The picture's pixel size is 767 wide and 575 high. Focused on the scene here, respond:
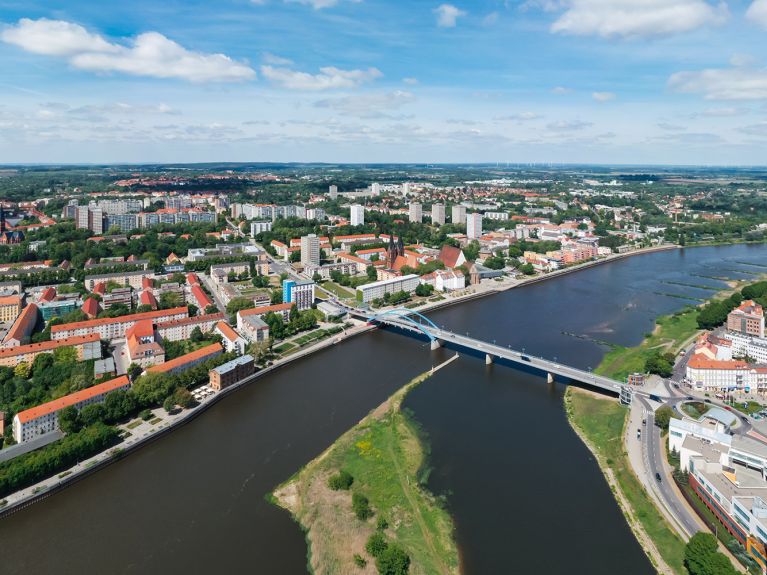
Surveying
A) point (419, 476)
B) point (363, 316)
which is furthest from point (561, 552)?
point (363, 316)

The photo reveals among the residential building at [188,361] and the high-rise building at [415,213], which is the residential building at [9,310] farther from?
the high-rise building at [415,213]

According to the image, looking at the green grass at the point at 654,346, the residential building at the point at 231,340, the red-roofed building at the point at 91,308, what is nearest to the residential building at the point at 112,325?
the red-roofed building at the point at 91,308

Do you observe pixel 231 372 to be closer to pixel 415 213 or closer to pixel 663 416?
pixel 663 416

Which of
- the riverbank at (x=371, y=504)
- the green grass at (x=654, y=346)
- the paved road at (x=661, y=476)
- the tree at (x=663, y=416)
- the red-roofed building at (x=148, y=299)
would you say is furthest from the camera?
the red-roofed building at (x=148, y=299)

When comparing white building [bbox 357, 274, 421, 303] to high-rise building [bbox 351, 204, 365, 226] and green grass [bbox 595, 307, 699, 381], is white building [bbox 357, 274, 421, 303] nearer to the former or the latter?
green grass [bbox 595, 307, 699, 381]

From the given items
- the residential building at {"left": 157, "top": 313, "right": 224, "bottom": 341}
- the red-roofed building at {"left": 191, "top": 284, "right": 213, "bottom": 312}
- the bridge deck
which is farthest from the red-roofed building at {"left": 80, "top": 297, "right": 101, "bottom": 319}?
the bridge deck

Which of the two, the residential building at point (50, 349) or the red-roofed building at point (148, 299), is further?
the red-roofed building at point (148, 299)
